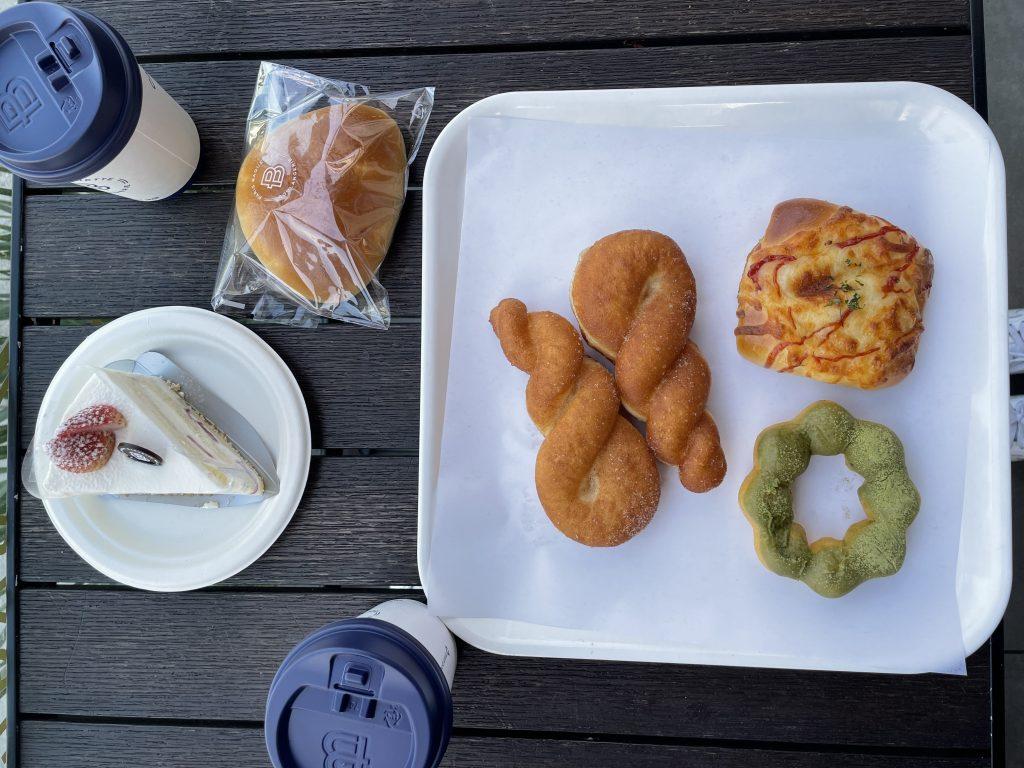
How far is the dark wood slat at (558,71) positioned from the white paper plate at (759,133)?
96 mm

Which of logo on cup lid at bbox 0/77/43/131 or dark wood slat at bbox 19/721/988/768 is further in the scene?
dark wood slat at bbox 19/721/988/768

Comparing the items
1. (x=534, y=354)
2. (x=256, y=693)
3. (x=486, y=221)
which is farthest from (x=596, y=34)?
(x=256, y=693)

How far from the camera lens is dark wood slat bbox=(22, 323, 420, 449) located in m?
1.15

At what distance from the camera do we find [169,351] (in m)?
1.17

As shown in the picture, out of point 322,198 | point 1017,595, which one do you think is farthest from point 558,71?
point 1017,595

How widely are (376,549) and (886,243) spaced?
935mm

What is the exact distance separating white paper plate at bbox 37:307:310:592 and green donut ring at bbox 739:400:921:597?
29.2 inches

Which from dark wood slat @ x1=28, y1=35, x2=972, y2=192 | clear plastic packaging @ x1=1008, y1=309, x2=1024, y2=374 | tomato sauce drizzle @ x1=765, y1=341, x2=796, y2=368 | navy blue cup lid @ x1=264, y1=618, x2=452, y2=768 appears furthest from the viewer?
clear plastic packaging @ x1=1008, y1=309, x2=1024, y2=374

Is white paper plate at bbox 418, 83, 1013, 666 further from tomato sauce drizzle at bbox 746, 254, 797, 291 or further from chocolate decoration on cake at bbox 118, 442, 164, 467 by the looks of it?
chocolate decoration on cake at bbox 118, 442, 164, 467

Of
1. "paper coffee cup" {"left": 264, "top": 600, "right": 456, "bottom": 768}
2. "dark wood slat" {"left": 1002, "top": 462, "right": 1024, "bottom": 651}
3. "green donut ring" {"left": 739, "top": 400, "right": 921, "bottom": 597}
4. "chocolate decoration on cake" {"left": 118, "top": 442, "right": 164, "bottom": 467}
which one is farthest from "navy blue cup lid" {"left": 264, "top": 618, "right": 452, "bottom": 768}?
"dark wood slat" {"left": 1002, "top": 462, "right": 1024, "bottom": 651}

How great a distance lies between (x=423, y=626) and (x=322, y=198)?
0.70 metres

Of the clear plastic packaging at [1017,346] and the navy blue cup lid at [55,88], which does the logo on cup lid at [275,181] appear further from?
the clear plastic packaging at [1017,346]

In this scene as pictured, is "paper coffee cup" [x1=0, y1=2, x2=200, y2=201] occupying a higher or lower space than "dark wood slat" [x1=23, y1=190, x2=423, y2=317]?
higher

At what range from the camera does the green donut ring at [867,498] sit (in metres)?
0.96
